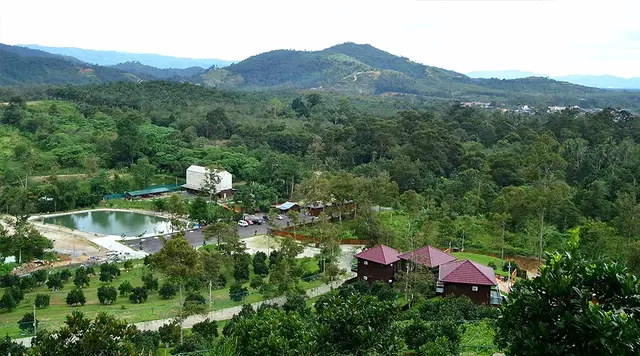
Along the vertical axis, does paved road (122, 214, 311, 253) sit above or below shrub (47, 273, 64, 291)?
below

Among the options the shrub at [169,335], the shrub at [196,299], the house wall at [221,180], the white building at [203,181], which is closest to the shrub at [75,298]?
the shrub at [196,299]

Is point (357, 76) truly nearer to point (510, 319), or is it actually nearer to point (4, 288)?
point (4, 288)

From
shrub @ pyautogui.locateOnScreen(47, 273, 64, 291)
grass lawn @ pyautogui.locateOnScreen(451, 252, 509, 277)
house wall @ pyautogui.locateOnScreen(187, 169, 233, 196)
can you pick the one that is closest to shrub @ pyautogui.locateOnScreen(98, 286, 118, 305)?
shrub @ pyautogui.locateOnScreen(47, 273, 64, 291)

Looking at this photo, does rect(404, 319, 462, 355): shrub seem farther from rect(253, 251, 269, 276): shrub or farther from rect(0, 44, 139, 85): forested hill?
rect(0, 44, 139, 85): forested hill

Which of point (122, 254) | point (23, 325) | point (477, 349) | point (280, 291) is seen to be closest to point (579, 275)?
point (477, 349)

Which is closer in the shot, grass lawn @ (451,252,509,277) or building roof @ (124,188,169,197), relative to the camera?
grass lawn @ (451,252,509,277)

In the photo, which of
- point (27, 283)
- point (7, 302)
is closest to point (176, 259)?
point (7, 302)
